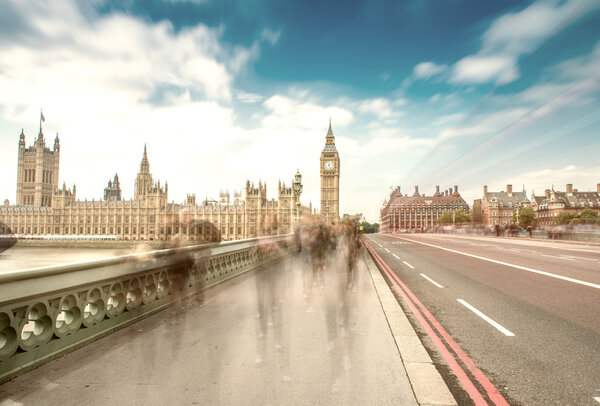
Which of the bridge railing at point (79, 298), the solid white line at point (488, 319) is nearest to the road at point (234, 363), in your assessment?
the bridge railing at point (79, 298)

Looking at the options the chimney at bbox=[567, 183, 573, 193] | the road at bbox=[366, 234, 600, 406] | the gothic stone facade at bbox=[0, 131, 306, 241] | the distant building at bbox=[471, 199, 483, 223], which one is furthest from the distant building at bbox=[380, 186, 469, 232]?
the road at bbox=[366, 234, 600, 406]

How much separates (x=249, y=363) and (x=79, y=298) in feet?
7.91

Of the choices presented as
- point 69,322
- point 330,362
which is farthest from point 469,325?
point 69,322

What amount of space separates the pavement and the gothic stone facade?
106 meters

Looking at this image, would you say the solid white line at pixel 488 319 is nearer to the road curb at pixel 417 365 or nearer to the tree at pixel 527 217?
the road curb at pixel 417 365

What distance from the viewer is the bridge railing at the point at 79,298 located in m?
3.49

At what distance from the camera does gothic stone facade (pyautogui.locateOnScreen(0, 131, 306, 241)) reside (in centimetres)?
12000

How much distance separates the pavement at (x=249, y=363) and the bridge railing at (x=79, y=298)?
0.20m

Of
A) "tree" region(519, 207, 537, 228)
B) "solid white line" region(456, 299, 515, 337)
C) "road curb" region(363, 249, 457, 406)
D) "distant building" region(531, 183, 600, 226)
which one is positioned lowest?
"solid white line" region(456, 299, 515, 337)

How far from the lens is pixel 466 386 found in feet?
11.2

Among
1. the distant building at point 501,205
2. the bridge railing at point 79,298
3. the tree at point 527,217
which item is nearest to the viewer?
the bridge railing at point 79,298

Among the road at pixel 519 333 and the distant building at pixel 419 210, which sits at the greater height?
the distant building at pixel 419 210

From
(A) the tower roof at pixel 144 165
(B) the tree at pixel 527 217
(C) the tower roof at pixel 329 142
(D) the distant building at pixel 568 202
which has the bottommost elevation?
(B) the tree at pixel 527 217

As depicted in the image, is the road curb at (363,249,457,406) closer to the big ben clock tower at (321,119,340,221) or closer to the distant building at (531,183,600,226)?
the big ben clock tower at (321,119,340,221)
